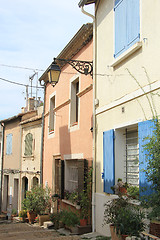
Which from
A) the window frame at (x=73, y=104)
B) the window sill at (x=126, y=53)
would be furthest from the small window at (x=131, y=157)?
the window frame at (x=73, y=104)

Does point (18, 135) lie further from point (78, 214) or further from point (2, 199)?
point (78, 214)

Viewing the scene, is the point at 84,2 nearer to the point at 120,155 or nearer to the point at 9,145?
the point at 120,155

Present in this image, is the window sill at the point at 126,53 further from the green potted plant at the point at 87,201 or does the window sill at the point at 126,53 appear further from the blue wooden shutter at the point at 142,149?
the green potted plant at the point at 87,201

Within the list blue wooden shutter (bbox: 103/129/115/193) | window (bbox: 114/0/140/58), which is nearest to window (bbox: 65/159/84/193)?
blue wooden shutter (bbox: 103/129/115/193)

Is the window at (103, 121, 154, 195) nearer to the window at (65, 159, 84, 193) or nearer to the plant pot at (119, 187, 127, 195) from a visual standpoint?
the plant pot at (119, 187, 127, 195)

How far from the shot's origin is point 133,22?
6.58 metres

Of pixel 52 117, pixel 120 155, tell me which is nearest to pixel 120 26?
pixel 120 155

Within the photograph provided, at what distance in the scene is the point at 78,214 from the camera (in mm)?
8820

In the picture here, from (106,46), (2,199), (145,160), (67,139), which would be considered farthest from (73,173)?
(2,199)

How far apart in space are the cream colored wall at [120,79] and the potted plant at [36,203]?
4.42 m

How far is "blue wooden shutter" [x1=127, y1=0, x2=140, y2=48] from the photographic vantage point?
640cm

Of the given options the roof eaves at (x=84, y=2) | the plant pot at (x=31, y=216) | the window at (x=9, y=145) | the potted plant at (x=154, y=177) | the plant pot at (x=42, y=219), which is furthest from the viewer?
the window at (x=9, y=145)

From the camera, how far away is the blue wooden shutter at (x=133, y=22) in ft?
21.0

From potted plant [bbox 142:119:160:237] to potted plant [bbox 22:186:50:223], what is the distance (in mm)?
7163
